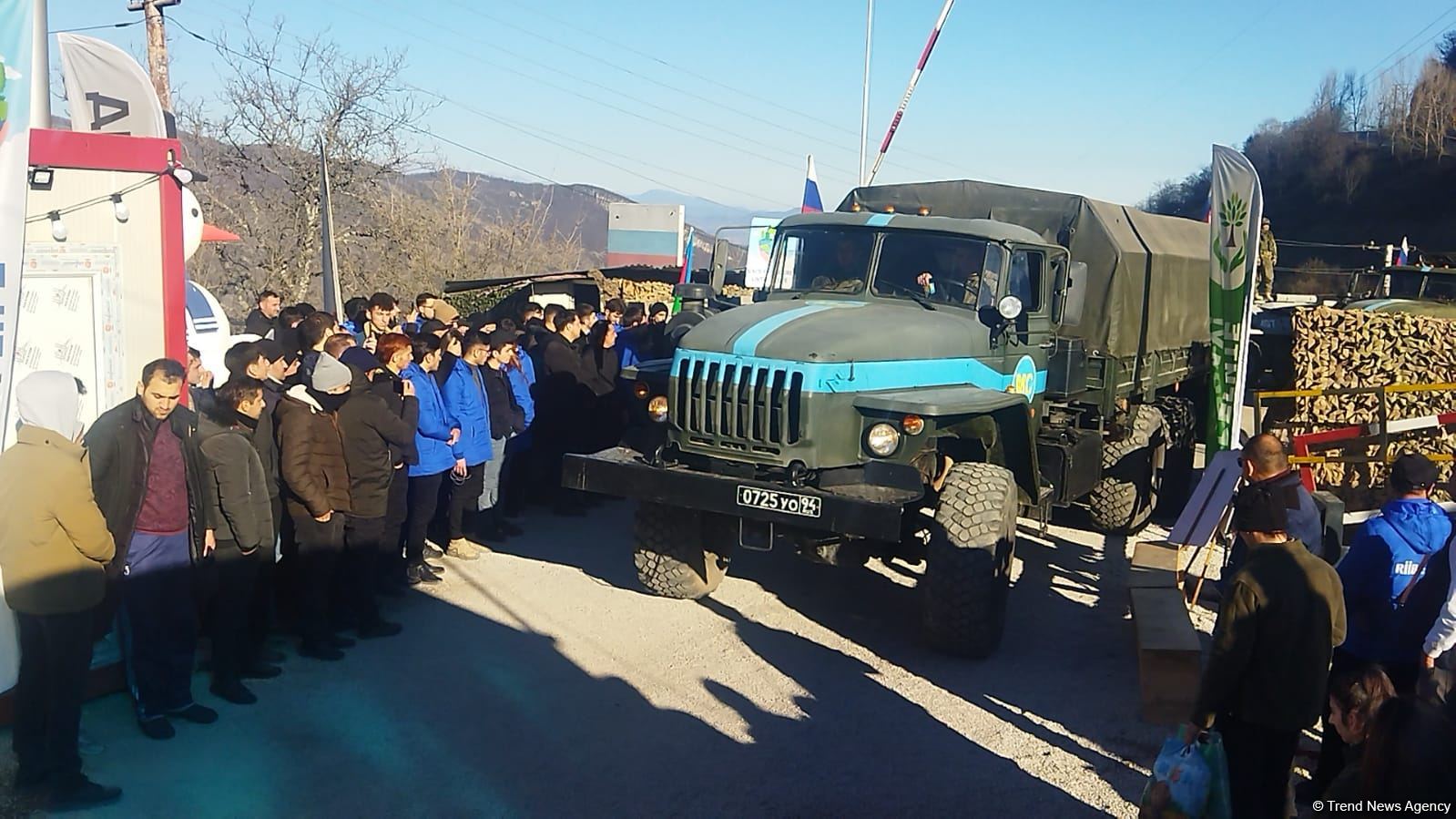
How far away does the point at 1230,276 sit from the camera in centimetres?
911

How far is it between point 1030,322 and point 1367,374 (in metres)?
4.52

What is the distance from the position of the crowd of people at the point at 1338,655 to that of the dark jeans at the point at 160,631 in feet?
14.1

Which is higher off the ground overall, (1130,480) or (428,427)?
(428,427)

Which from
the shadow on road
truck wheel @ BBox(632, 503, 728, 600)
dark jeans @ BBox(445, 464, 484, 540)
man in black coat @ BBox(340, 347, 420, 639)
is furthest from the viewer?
dark jeans @ BBox(445, 464, 484, 540)

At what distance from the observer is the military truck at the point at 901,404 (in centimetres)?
648

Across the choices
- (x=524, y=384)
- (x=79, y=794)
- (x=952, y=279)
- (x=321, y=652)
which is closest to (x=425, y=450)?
(x=321, y=652)

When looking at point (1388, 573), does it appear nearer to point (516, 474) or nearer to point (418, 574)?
point (418, 574)

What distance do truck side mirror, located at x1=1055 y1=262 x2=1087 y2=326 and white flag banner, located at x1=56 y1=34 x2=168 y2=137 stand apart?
7026 millimetres

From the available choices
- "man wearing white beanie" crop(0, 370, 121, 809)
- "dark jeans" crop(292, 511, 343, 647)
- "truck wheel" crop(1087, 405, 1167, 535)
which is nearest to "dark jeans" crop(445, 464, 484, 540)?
"dark jeans" crop(292, 511, 343, 647)

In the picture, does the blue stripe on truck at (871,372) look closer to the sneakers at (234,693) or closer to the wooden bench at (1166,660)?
the wooden bench at (1166,660)

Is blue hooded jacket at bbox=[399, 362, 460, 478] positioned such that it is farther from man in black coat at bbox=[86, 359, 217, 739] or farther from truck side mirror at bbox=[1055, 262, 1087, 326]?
truck side mirror at bbox=[1055, 262, 1087, 326]

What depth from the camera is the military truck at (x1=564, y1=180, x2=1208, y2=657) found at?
21.3 feet

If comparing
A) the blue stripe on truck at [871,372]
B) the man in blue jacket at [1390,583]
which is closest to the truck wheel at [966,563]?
the blue stripe on truck at [871,372]

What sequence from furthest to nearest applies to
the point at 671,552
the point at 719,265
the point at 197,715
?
the point at 719,265 < the point at 671,552 < the point at 197,715
